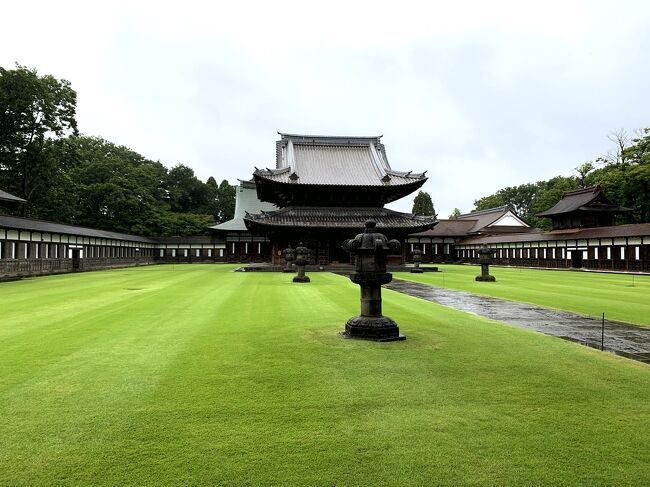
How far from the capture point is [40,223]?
34.6 meters

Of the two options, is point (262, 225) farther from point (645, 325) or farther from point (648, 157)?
point (648, 157)

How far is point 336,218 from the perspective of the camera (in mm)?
38875

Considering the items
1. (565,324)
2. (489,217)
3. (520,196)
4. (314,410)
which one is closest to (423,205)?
(489,217)

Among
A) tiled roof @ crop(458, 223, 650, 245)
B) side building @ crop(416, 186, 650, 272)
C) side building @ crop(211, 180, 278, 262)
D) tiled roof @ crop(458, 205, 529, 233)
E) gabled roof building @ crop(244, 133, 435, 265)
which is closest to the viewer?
tiled roof @ crop(458, 223, 650, 245)

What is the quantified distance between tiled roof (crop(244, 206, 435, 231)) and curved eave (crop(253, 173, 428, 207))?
102 centimetres

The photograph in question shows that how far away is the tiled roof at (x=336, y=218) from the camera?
121 feet

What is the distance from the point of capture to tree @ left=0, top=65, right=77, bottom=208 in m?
37.2

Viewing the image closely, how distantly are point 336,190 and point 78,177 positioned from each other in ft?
144

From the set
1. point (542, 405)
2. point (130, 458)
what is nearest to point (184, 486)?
point (130, 458)

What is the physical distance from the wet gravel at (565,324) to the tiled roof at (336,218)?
21.8m

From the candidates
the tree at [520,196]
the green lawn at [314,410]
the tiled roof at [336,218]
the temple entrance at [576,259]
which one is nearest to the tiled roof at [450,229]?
the temple entrance at [576,259]

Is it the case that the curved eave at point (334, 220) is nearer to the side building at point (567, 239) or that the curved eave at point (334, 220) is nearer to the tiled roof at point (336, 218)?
the tiled roof at point (336, 218)

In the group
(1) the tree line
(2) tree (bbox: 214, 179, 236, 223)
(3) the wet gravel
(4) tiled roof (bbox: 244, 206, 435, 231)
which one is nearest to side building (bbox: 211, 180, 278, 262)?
(1) the tree line

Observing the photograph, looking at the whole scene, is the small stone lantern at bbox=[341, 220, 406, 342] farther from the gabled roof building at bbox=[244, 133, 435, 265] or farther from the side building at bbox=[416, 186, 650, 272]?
the side building at bbox=[416, 186, 650, 272]
